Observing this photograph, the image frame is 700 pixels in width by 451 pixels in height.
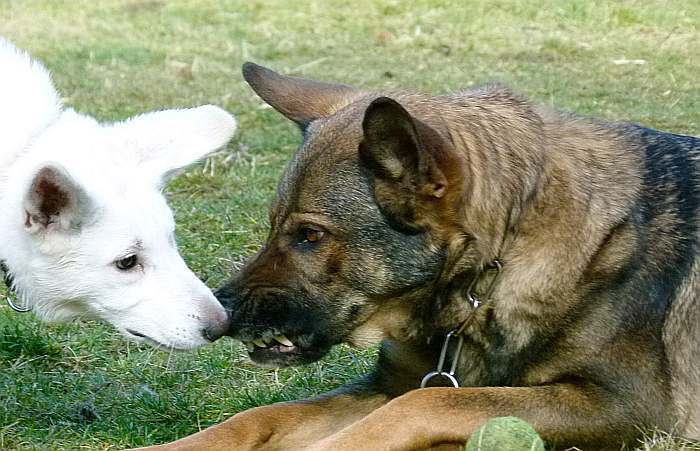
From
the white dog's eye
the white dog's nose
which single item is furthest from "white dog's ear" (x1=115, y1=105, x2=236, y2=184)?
the white dog's nose

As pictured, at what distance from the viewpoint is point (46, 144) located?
4.53m

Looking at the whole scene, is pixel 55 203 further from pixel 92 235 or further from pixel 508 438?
pixel 508 438

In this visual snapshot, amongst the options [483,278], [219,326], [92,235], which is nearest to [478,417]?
[483,278]

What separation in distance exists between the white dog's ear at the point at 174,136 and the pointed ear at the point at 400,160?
1.05 metres

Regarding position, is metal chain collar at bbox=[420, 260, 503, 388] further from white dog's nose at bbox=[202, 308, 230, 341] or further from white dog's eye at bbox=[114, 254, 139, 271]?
white dog's eye at bbox=[114, 254, 139, 271]

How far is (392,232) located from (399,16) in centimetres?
979

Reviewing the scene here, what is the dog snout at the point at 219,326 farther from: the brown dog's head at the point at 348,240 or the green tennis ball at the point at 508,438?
the green tennis ball at the point at 508,438

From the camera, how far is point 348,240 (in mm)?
4070

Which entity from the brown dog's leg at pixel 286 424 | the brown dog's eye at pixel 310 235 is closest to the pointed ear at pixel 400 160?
the brown dog's eye at pixel 310 235

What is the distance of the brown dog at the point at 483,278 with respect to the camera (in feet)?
13.2

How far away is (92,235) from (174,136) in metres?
0.68

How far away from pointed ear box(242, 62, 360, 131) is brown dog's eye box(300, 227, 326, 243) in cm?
52

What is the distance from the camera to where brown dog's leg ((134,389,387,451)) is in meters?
4.20

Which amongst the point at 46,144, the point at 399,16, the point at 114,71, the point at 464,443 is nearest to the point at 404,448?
the point at 464,443
